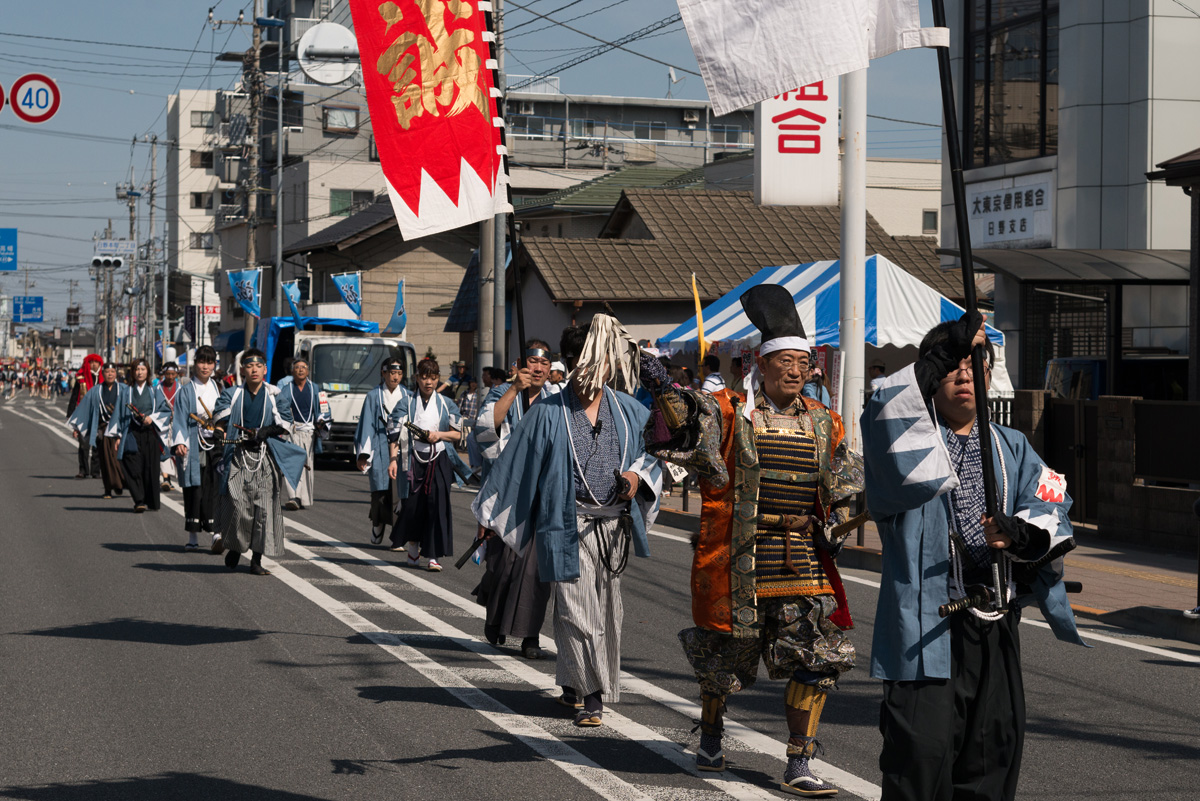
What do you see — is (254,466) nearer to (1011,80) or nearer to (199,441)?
(199,441)

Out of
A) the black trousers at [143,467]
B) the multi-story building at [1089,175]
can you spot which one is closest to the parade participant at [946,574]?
the multi-story building at [1089,175]

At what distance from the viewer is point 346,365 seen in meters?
27.6

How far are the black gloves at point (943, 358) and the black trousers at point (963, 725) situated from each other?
Answer: 710 mm

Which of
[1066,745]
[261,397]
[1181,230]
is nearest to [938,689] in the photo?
[1066,745]

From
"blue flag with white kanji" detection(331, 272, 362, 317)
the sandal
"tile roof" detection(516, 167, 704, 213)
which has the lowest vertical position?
the sandal

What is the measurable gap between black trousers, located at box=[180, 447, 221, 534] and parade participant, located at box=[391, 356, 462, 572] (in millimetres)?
1689

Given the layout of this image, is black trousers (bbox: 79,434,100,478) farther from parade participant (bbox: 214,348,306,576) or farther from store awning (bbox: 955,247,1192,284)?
store awning (bbox: 955,247,1192,284)

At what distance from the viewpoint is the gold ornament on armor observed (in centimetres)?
676

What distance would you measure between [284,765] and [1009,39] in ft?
59.2

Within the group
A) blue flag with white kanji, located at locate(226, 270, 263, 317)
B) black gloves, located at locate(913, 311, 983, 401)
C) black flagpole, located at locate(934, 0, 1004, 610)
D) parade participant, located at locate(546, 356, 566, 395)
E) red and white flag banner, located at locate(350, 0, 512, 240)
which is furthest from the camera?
blue flag with white kanji, located at locate(226, 270, 263, 317)

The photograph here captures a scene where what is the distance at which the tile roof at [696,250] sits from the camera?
2967 centimetres

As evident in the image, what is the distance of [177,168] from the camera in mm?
92938

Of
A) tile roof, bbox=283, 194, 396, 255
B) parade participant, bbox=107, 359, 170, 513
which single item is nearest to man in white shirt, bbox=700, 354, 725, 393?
parade participant, bbox=107, 359, 170, 513

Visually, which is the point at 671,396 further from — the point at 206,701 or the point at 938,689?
the point at 206,701
